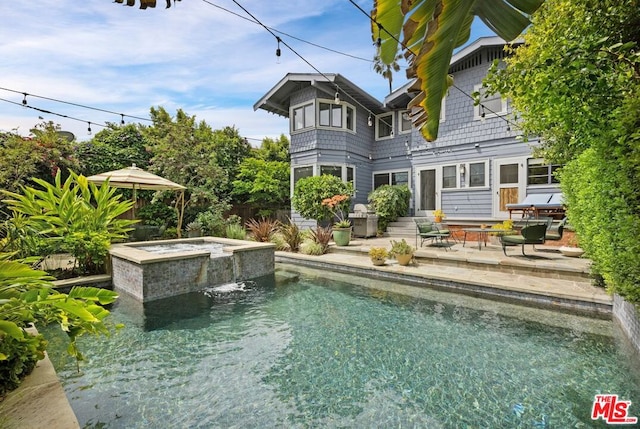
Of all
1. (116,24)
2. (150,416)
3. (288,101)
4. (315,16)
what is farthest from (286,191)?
(150,416)

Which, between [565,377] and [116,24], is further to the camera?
[116,24]

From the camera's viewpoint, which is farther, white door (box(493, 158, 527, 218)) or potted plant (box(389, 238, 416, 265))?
white door (box(493, 158, 527, 218))

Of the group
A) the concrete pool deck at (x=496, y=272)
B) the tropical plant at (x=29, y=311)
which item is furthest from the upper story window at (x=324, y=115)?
the tropical plant at (x=29, y=311)

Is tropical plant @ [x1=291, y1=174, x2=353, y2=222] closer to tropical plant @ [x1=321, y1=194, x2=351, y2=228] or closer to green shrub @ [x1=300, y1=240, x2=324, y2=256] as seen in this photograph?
tropical plant @ [x1=321, y1=194, x2=351, y2=228]

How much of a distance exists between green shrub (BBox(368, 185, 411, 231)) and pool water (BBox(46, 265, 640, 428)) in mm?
7493

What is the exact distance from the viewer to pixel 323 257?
8914 millimetres

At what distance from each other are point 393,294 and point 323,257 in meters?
3.06

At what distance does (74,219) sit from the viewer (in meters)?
6.14

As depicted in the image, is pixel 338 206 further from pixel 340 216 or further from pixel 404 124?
pixel 404 124

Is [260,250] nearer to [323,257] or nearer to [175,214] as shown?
[323,257]

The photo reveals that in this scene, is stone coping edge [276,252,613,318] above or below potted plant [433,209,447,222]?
below

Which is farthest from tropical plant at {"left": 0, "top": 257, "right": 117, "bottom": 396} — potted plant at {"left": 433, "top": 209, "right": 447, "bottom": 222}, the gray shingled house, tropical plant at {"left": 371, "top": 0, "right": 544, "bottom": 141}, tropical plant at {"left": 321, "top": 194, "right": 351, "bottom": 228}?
potted plant at {"left": 433, "top": 209, "right": 447, "bottom": 222}

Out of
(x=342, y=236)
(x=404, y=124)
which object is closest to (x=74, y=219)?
(x=342, y=236)

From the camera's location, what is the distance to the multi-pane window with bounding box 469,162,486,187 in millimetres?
12234
